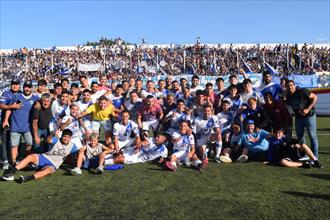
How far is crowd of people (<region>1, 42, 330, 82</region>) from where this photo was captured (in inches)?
1075

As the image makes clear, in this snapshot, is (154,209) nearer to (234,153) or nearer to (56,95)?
(234,153)

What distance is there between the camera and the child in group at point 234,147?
8.69 meters

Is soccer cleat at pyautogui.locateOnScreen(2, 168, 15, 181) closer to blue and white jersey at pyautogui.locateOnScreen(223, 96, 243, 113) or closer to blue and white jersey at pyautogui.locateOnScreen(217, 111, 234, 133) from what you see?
blue and white jersey at pyautogui.locateOnScreen(217, 111, 234, 133)

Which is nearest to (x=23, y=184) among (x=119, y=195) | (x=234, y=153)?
(x=119, y=195)

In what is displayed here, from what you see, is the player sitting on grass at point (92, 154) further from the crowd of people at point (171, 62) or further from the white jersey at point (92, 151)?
the crowd of people at point (171, 62)

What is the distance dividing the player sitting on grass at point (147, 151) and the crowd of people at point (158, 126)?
2 cm

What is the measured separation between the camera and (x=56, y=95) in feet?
31.2

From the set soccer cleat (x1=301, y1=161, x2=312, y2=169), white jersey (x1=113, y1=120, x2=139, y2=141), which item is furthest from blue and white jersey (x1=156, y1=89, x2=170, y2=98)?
soccer cleat (x1=301, y1=161, x2=312, y2=169)

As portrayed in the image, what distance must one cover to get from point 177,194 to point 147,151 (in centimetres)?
289

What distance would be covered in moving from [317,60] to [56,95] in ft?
80.6

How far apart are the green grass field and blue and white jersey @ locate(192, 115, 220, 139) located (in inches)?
42.5

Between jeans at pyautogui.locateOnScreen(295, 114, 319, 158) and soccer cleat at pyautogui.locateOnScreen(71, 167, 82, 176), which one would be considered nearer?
soccer cleat at pyautogui.locateOnScreen(71, 167, 82, 176)

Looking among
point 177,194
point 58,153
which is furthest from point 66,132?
point 177,194

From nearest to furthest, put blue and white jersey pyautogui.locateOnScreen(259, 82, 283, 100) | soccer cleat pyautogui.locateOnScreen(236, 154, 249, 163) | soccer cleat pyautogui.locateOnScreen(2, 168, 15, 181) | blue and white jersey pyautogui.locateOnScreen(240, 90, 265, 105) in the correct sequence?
soccer cleat pyautogui.locateOnScreen(2, 168, 15, 181) → soccer cleat pyautogui.locateOnScreen(236, 154, 249, 163) → blue and white jersey pyautogui.locateOnScreen(259, 82, 283, 100) → blue and white jersey pyautogui.locateOnScreen(240, 90, 265, 105)
